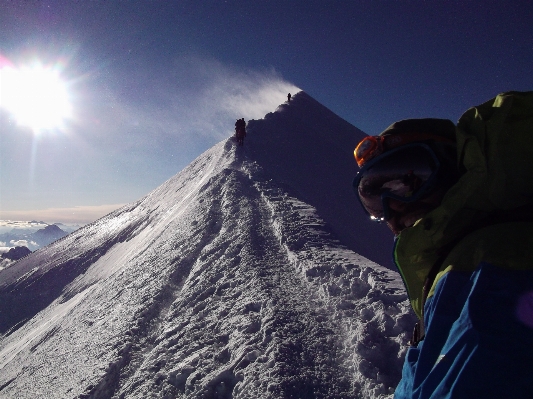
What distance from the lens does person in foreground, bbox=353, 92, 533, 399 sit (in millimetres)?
1213

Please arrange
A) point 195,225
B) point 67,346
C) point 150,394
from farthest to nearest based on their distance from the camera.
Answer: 1. point 195,225
2. point 67,346
3. point 150,394

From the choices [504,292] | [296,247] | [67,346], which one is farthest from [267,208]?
[504,292]

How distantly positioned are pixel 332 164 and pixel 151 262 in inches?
755

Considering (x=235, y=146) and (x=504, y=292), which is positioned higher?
(x=235, y=146)

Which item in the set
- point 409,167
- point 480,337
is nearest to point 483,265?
point 480,337

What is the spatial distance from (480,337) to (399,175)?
1.31 meters

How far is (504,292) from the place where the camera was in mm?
1285

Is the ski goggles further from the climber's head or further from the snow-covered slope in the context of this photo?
the snow-covered slope

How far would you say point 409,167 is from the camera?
88.1 inches

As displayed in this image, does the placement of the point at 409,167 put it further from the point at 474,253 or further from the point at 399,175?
the point at 474,253

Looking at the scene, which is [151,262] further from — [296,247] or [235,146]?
[235,146]

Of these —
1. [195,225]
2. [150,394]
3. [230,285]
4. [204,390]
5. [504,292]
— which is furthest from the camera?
[195,225]

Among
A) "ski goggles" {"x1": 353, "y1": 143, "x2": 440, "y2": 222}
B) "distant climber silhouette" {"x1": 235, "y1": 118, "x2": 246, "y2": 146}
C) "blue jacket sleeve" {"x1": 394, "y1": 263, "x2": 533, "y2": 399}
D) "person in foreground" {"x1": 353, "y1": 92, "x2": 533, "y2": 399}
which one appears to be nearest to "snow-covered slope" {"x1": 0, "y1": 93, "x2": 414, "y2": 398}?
"person in foreground" {"x1": 353, "y1": 92, "x2": 533, "y2": 399}

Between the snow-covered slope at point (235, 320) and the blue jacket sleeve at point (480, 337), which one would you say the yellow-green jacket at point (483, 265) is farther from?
the snow-covered slope at point (235, 320)
